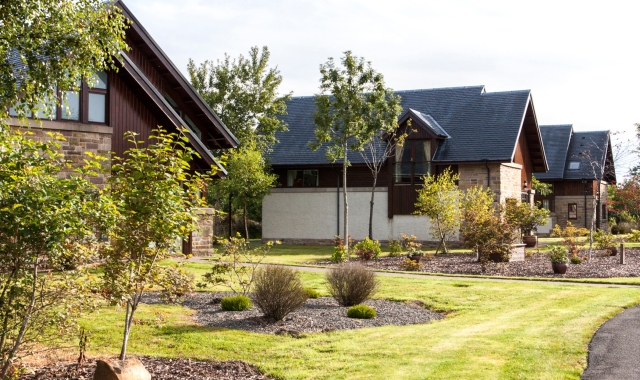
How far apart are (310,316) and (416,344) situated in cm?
268

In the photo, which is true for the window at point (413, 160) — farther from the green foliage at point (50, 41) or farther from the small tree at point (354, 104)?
the green foliage at point (50, 41)

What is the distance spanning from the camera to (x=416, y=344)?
10398mm

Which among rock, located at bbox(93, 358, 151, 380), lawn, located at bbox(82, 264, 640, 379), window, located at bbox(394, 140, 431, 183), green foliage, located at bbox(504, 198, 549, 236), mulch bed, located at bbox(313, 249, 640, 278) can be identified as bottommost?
lawn, located at bbox(82, 264, 640, 379)

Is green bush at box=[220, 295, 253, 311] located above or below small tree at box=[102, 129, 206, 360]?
below

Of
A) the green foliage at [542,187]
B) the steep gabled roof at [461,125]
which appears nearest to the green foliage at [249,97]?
the steep gabled roof at [461,125]

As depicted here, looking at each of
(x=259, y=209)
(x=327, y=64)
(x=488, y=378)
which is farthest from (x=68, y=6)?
(x=259, y=209)

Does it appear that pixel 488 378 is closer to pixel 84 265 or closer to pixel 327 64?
pixel 84 265

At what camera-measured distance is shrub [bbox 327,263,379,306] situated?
1377 centimetres

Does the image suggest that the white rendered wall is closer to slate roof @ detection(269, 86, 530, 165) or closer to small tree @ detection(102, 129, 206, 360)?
slate roof @ detection(269, 86, 530, 165)

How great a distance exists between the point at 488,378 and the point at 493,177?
24.6 meters

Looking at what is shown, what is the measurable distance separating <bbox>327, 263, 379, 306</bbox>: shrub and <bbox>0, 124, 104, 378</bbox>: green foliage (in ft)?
21.9

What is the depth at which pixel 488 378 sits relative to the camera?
857 cm

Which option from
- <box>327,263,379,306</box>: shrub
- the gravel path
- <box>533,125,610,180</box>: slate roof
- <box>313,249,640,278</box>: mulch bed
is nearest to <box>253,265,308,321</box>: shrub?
the gravel path

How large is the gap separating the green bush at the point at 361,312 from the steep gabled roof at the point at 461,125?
20266 millimetres
